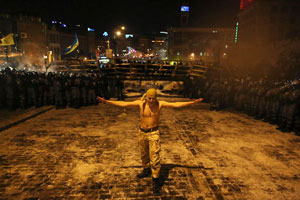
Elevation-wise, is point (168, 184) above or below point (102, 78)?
below

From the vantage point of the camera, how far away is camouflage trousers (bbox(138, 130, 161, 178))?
4.70 metres

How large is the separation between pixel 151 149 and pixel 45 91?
9.69 meters

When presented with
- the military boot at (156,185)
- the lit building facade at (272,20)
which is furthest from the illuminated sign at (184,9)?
the military boot at (156,185)

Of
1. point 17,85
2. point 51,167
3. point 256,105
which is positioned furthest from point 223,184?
point 17,85

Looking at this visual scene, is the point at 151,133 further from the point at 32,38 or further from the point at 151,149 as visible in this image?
the point at 32,38

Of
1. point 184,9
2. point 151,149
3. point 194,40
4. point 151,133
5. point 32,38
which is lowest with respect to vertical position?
point 151,149

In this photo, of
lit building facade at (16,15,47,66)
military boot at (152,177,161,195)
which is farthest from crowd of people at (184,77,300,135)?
lit building facade at (16,15,47,66)

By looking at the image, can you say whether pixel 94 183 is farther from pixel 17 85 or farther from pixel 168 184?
pixel 17 85

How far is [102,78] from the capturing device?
→ 49.2ft

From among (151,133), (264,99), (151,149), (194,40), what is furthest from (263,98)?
(194,40)

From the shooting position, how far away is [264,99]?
10.1m

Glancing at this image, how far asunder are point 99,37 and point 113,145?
73560 millimetres

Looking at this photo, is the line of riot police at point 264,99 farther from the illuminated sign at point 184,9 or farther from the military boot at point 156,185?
the illuminated sign at point 184,9

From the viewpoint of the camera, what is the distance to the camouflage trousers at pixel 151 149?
470 centimetres
